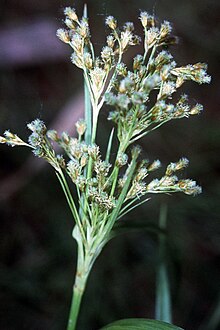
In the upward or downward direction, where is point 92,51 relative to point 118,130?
upward

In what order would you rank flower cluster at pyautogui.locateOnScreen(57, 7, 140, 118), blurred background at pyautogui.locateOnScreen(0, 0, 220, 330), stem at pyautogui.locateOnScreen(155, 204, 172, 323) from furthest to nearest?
blurred background at pyautogui.locateOnScreen(0, 0, 220, 330) → stem at pyautogui.locateOnScreen(155, 204, 172, 323) → flower cluster at pyautogui.locateOnScreen(57, 7, 140, 118)

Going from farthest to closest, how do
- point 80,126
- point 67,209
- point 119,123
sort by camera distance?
point 67,209, point 80,126, point 119,123

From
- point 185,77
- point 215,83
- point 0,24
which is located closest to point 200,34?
point 215,83

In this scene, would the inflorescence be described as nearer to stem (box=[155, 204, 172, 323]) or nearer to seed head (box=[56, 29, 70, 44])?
seed head (box=[56, 29, 70, 44])

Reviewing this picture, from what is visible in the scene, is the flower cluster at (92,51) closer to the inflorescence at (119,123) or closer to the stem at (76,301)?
the inflorescence at (119,123)

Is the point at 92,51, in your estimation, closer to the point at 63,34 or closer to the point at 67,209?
the point at 63,34

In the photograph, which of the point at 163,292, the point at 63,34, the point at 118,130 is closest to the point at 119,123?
the point at 118,130

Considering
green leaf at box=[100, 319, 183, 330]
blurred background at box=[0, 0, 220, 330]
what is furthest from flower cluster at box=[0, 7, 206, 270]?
blurred background at box=[0, 0, 220, 330]

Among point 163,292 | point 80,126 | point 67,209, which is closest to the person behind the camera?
point 80,126

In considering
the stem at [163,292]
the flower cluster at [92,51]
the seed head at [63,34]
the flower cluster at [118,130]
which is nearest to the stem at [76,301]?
the flower cluster at [118,130]
